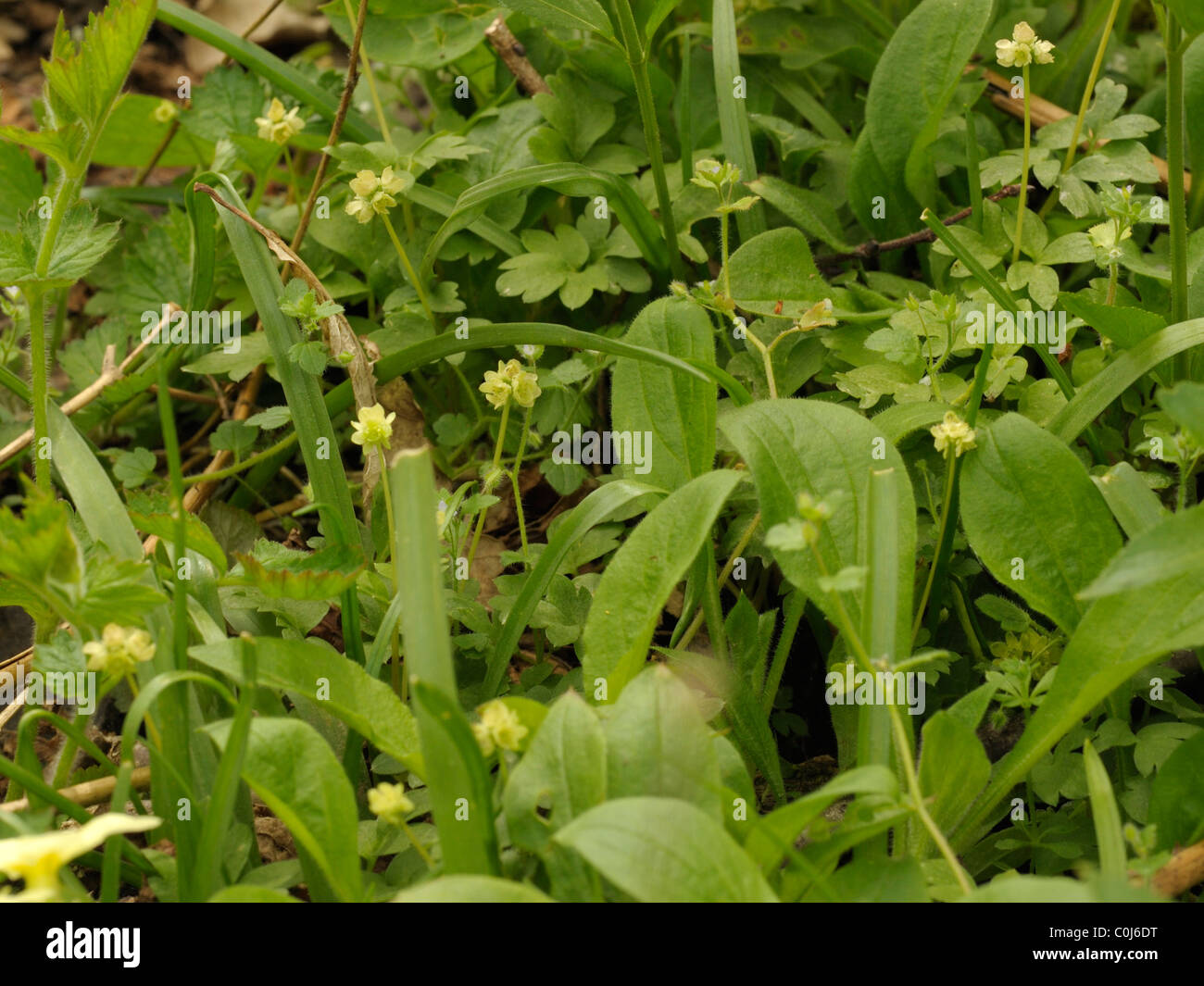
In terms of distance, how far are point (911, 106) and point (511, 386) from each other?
2.71 feet

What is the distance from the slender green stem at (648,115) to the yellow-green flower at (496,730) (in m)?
0.94

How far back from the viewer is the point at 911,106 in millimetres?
1807

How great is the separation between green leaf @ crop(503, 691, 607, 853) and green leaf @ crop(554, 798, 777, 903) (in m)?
0.09

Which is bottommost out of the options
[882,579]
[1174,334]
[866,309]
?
[882,579]

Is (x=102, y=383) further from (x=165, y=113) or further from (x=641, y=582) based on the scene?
(x=641, y=582)

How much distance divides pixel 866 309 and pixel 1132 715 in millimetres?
689

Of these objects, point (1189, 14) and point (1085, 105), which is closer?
point (1189, 14)

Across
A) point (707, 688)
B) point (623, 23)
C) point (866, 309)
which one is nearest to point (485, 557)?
point (707, 688)

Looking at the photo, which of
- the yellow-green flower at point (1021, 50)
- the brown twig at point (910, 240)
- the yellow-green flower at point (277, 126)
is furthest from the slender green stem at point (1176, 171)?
the yellow-green flower at point (277, 126)

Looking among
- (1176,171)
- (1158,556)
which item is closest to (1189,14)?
(1176,171)

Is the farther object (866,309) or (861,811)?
(866,309)

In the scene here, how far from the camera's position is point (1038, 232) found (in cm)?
173

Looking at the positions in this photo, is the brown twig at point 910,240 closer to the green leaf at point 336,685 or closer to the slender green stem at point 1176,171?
the slender green stem at point 1176,171
